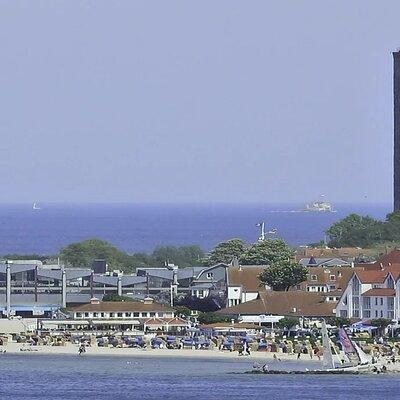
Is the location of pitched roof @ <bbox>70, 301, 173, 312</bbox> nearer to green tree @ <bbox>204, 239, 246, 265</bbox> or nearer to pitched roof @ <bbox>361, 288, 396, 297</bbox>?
pitched roof @ <bbox>361, 288, 396, 297</bbox>

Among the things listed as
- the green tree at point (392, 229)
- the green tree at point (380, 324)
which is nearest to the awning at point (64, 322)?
the green tree at point (380, 324)

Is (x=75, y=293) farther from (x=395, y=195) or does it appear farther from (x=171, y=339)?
(x=395, y=195)

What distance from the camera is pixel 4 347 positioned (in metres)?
97.5

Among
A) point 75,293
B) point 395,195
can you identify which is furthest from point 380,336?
point 395,195

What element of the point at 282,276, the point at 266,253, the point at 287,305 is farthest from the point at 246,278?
the point at 266,253

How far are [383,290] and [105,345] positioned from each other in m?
14.6

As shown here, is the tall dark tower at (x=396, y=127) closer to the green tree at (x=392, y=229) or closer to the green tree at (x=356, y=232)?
the green tree at (x=356, y=232)

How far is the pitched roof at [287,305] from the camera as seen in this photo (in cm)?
10412

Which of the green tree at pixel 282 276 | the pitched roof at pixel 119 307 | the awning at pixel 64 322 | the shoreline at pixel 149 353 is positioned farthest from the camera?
the green tree at pixel 282 276

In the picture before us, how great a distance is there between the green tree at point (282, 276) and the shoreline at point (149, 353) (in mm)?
16114

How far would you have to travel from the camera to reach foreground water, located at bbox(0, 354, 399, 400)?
79.2 metres

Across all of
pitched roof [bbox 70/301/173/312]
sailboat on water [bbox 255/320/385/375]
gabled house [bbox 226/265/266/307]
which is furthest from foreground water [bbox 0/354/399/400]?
gabled house [bbox 226/265/266/307]

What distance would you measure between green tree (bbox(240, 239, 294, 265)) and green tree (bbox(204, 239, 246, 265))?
5159mm

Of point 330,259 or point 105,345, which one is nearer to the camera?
point 105,345
